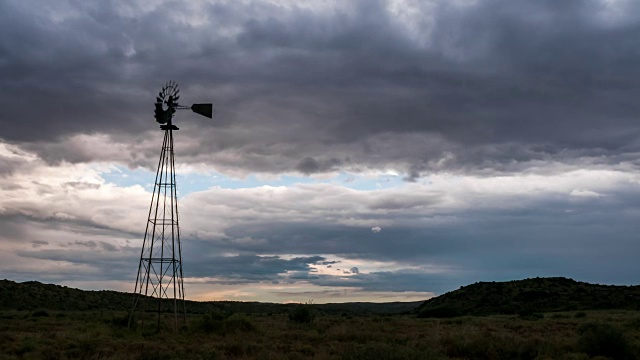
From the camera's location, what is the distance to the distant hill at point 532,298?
67.0m

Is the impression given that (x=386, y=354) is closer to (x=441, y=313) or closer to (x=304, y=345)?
(x=304, y=345)

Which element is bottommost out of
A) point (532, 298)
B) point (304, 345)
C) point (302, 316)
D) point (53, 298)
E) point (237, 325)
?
point (304, 345)

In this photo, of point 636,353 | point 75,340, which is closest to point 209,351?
point 75,340

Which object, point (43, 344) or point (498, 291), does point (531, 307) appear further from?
point (43, 344)

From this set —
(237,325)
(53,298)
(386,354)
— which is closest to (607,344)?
(386,354)

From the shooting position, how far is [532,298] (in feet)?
257

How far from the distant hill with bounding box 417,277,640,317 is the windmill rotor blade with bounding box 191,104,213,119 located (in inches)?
1562

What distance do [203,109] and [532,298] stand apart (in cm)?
5942

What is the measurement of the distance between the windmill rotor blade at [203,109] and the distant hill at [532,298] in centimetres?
3968

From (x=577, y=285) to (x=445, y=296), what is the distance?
19.8 metres

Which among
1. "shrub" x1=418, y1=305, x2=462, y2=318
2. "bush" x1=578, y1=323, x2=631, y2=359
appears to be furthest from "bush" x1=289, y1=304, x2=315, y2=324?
"bush" x1=578, y1=323, x2=631, y2=359

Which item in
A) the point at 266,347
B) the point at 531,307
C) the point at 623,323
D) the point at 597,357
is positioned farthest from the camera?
the point at 531,307

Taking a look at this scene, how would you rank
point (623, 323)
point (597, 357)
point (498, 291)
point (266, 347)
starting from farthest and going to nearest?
point (498, 291), point (623, 323), point (266, 347), point (597, 357)

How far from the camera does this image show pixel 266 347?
1113 inches
